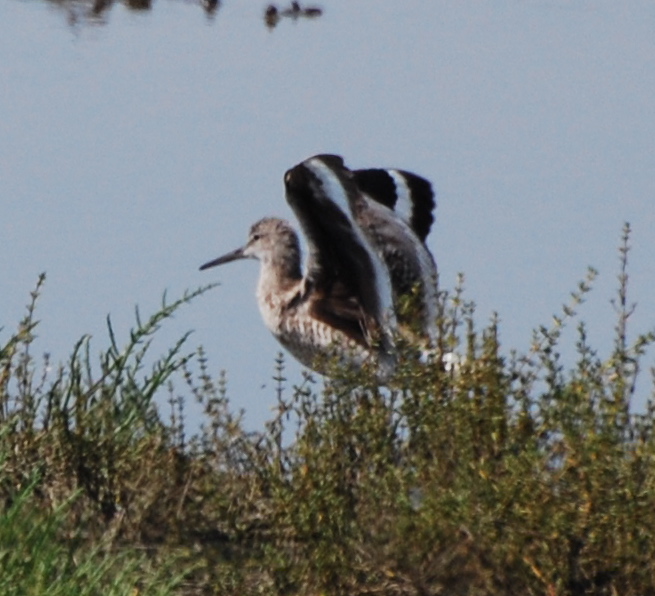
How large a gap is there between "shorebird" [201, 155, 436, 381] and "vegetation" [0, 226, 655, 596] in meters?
1.76

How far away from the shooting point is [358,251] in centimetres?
910

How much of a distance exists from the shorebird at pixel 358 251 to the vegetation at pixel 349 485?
176cm

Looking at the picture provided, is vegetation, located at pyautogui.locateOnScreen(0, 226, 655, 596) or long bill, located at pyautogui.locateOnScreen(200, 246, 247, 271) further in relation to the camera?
long bill, located at pyautogui.locateOnScreen(200, 246, 247, 271)

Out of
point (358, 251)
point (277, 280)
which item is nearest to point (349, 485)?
point (358, 251)

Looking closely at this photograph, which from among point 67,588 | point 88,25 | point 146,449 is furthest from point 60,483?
point 88,25

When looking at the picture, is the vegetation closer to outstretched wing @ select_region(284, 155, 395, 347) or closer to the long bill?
outstretched wing @ select_region(284, 155, 395, 347)

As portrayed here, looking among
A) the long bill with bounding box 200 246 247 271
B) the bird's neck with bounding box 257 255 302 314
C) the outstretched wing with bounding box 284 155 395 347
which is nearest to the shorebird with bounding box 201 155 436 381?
the outstretched wing with bounding box 284 155 395 347

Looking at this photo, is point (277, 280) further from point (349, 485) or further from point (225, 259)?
point (349, 485)

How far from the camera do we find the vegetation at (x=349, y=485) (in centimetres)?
565

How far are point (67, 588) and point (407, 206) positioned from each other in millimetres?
4816

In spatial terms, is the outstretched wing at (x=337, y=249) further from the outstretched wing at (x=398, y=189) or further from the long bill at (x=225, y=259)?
the long bill at (x=225, y=259)

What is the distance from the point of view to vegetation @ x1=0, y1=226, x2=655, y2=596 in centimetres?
565

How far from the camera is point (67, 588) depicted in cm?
510

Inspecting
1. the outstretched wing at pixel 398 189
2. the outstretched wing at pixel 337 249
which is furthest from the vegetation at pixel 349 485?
the outstretched wing at pixel 398 189
